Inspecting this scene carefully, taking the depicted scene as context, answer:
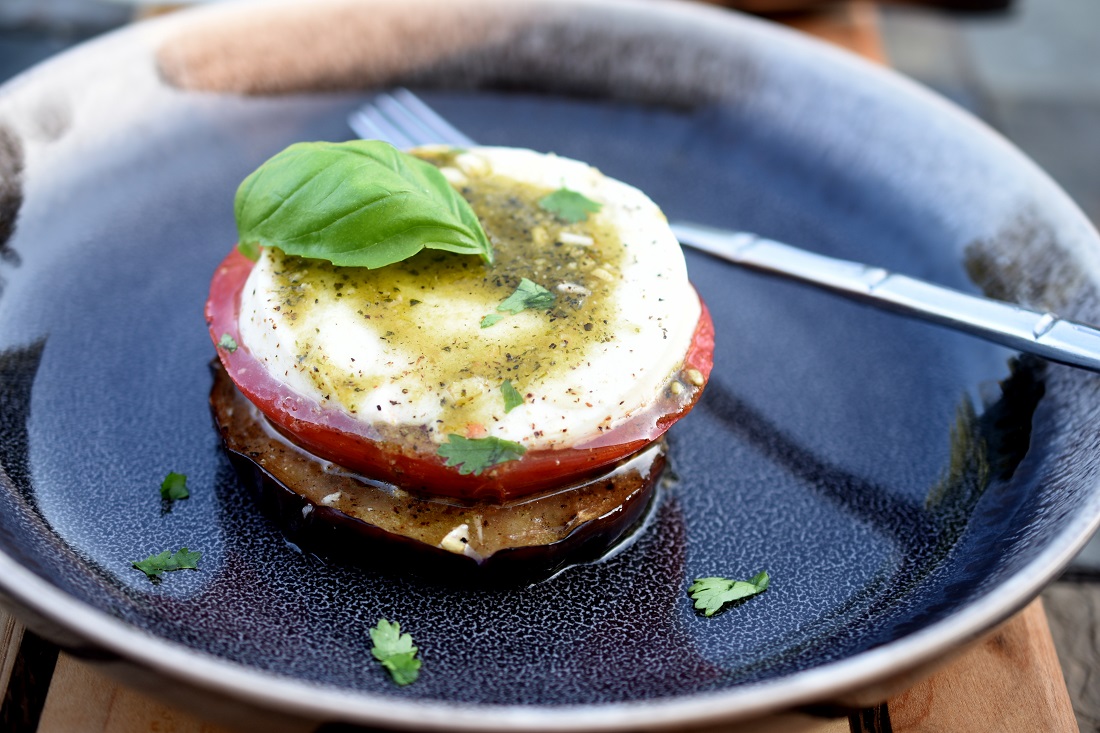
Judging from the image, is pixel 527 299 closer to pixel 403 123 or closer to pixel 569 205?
pixel 569 205

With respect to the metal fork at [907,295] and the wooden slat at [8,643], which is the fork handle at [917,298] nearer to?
the metal fork at [907,295]

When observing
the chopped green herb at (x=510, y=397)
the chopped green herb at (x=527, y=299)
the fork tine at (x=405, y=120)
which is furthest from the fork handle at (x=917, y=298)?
the chopped green herb at (x=510, y=397)

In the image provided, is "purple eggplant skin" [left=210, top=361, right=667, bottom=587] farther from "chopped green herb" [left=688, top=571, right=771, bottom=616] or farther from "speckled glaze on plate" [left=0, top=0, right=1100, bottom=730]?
"chopped green herb" [left=688, top=571, right=771, bottom=616]

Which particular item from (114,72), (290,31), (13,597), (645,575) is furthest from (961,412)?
→ (114,72)

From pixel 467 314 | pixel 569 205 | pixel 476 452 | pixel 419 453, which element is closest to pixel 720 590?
pixel 476 452

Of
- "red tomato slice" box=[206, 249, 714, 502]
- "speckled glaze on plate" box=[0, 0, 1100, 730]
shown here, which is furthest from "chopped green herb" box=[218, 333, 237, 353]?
"speckled glaze on plate" box=[0, 0, 1100, 730]

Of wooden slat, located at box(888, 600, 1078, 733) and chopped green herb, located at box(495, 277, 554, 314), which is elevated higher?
chopped green herb, located at box(495, 277, 554, 314)

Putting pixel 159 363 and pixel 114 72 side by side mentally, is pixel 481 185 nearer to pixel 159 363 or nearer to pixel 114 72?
pixel 159 363
